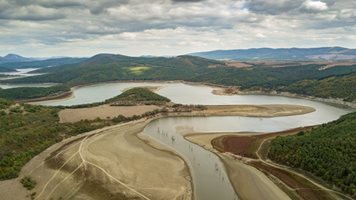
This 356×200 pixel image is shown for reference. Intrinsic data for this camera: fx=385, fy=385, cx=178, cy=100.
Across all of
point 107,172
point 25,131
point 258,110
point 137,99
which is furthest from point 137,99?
point 107,172

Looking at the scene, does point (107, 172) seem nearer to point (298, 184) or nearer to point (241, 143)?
point (298, 184)

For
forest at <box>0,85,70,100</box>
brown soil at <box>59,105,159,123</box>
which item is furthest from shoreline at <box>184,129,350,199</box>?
forest at <box>0,85,70,100</box>

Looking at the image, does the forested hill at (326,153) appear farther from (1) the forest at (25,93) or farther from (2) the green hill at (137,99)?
(1) the forest at (25,93)

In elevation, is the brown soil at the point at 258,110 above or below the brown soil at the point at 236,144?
above

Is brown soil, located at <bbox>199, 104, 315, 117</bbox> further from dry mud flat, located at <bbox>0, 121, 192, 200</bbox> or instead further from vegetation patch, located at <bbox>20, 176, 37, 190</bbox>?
vegetation patch, located at <bbox>20, 176, 37, 190</bbox>

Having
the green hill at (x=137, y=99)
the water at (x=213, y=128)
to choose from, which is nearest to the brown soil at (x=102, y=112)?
the green hill at (x=137, y=99)

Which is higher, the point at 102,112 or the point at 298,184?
the point at 102,112

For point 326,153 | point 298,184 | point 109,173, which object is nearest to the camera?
point 298,184

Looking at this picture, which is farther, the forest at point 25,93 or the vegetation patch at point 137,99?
the forest at point 25,93

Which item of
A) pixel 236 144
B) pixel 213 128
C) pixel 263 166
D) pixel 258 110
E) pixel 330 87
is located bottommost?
pixel 263 166

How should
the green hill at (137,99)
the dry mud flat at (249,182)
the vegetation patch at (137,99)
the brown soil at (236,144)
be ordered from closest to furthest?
the dry mud flat at (249,182) < the brown soil at (236,144) < the vegetation patch at (137,99) < the green hill at (137,99)
